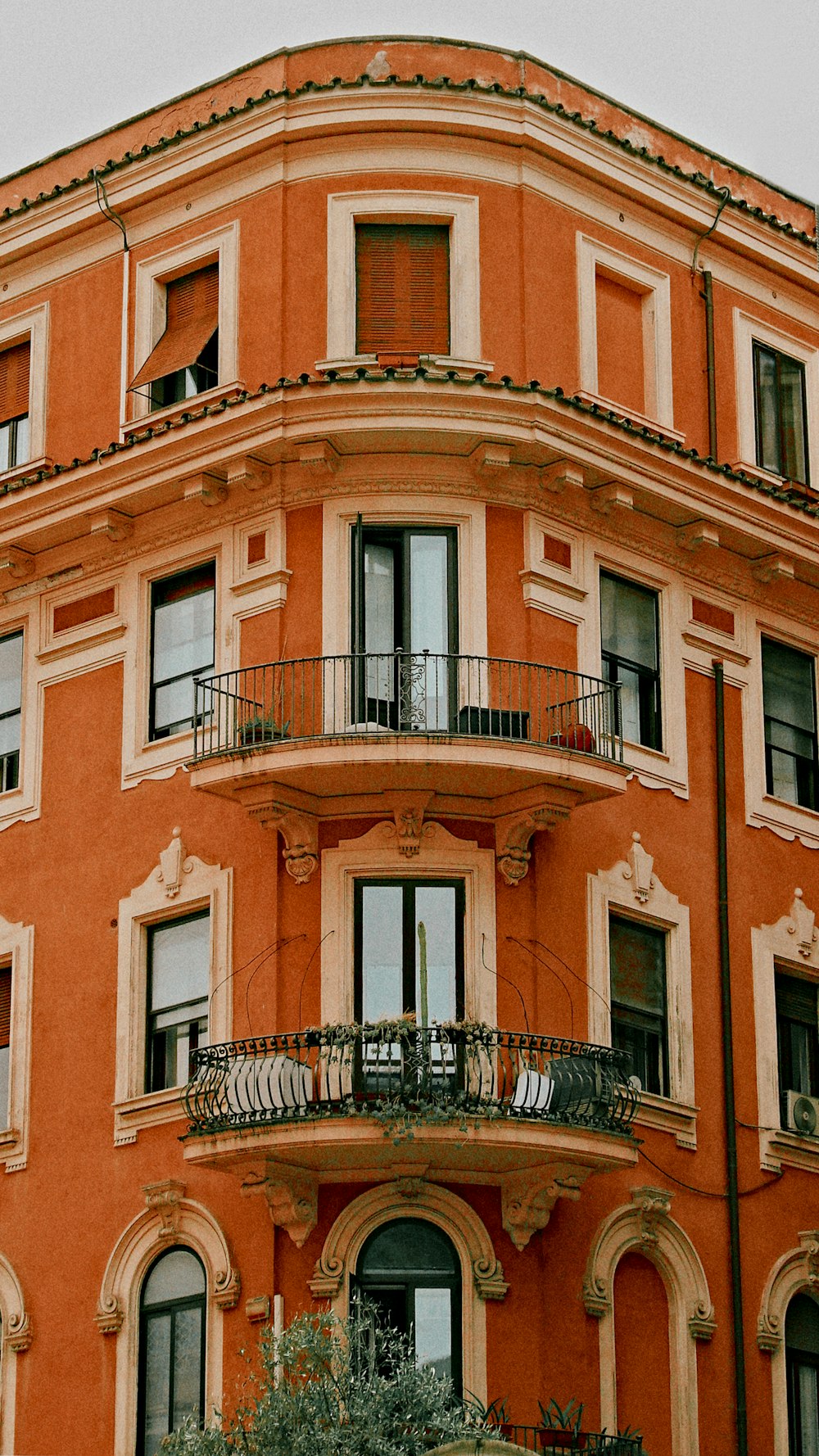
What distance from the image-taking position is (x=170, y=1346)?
105 feet

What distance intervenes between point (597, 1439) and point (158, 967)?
741cm

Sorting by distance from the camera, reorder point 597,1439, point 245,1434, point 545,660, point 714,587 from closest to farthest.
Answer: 1. point 245,1434
2. point 597,1439
3. point 545,660
4. point 714,587

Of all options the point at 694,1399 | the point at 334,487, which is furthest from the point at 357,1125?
the point at 334,487

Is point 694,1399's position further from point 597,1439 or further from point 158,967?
point 158,967

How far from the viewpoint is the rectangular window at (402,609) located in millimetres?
32500

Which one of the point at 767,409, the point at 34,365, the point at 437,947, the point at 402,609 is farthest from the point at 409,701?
the point at 34,365

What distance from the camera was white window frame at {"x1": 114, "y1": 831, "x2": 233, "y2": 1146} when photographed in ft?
107

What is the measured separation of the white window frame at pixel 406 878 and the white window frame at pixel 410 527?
230cm

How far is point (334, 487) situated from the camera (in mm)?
33531

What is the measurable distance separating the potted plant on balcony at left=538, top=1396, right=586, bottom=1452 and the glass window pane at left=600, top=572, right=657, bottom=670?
8920mm

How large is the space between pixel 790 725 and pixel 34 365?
1061cm

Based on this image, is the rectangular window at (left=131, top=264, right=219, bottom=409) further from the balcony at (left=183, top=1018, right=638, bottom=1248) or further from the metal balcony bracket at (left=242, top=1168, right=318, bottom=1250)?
the metal balcony bracket at (left=242, top=1168, right=318, bottom=1250)

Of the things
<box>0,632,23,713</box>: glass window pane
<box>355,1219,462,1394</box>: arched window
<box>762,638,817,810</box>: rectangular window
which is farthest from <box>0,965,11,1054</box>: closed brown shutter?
<box>762,638,817,810</box>: rectangular window

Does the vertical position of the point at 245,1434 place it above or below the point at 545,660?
below
